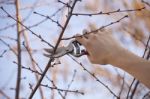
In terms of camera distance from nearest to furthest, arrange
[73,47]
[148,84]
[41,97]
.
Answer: [148,84] → [73,47] → [41,97]

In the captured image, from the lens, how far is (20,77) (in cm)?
293

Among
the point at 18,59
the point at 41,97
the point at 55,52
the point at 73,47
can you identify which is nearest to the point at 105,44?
the point at 73,47

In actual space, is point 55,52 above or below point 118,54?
below

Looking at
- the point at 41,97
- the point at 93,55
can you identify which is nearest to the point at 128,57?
the point at 93,55

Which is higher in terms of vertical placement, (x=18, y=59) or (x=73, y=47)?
(x=73, y=47)

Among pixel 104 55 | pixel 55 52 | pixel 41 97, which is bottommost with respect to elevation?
pixel 41 97

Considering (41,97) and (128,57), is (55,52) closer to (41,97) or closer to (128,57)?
(128,57)

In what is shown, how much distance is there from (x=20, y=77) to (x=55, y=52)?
92 cm

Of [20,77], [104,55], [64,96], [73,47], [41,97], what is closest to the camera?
[104,55]

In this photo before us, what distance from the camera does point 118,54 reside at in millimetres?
1826

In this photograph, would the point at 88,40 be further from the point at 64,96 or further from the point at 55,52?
the point at 64,96

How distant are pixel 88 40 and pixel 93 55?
0.10 meters

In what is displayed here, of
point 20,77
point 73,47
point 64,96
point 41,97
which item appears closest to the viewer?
point 73,47

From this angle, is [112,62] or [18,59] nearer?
[112,62]
